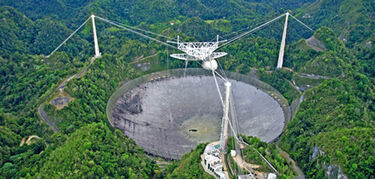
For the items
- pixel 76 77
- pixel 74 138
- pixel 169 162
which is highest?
pixel 76 77

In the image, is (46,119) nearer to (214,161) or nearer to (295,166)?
(214,161)

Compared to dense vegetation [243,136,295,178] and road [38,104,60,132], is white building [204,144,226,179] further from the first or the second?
road [38,104,60,132]

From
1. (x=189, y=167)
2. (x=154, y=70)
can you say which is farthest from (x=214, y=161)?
(x=154, y=70)

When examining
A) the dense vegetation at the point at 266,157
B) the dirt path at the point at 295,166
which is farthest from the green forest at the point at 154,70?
the dirt path at the point at 295,166

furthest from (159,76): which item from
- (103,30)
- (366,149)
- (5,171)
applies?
(103,30)

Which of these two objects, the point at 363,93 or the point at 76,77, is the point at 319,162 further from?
the point at 76,77

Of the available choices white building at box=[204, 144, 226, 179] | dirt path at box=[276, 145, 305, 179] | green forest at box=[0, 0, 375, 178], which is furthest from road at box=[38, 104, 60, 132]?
dirt path at box=[276, 145, 305, 179]

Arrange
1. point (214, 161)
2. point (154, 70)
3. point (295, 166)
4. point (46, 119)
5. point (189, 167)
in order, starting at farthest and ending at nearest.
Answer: point (154, 70) → point (46, 119) → point (295, 166) → point (189, 167) → point (214, 161)

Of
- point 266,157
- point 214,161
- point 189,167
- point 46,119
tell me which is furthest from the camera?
point 46,119

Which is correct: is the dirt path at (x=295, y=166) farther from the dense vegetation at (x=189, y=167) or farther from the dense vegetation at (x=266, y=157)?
the dense vegetation at (x=189, y=167)
